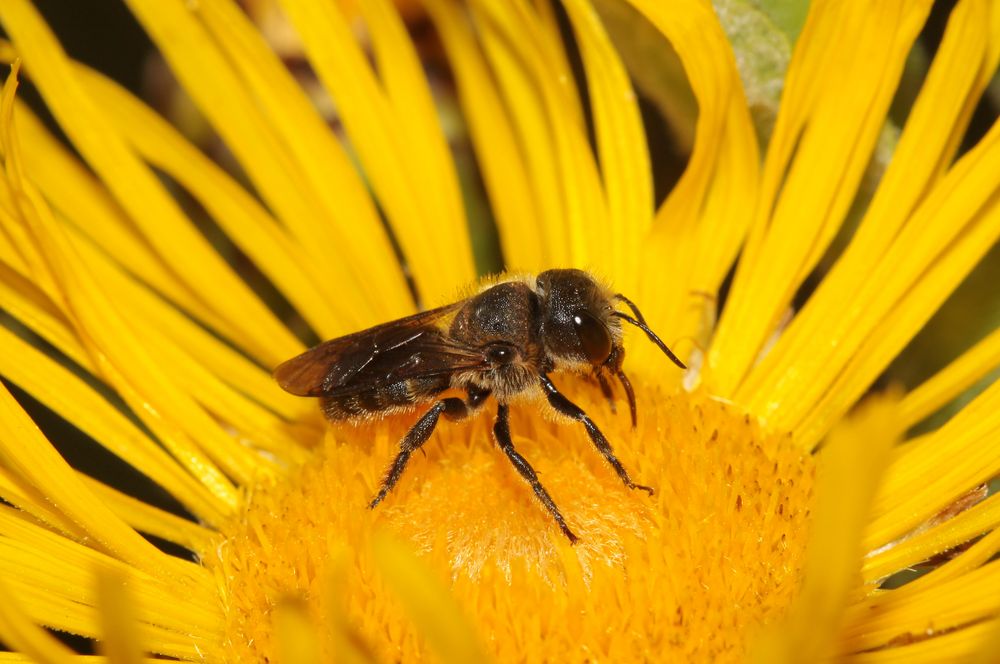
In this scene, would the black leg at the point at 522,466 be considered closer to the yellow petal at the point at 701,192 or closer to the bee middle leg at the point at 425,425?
the bee middle leg at the point at 425,425

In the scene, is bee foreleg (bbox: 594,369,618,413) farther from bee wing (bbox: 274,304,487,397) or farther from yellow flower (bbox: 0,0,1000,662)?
bee wing (bbox: 274,304,487,397)

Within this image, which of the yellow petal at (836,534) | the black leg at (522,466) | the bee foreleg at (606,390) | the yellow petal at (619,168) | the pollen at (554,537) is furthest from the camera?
the yellow petal at (619,168)

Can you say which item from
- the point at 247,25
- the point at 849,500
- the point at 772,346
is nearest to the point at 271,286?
the point at 247,25

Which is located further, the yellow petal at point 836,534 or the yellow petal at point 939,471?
the yellow petal at point 939,471

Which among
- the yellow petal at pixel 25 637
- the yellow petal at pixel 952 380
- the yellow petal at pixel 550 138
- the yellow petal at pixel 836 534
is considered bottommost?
the yellow petal at pixel 836 534

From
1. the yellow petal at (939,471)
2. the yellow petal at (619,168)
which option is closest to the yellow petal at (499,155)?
the yellow petal at (619,168)

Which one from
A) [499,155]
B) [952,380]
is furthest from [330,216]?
[952,380]

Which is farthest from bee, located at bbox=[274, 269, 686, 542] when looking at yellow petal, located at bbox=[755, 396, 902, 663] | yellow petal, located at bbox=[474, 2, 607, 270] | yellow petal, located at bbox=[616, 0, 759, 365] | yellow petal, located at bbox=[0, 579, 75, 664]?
yellow petal, located at bbox=[755, 396, 902, 663]

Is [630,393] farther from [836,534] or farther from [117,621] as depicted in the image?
[117,621]
